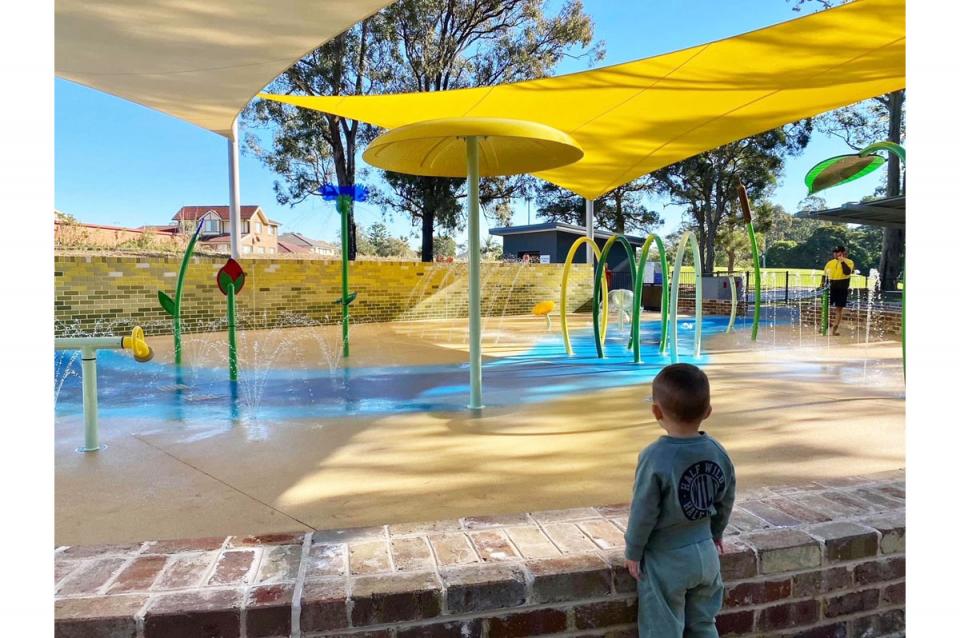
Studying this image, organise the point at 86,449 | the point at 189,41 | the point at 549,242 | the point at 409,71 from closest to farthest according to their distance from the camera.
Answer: the point at 86,449
the point at 189,41
the point at 409,71
the point at 549,242

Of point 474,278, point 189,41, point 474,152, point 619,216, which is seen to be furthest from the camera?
point 619,216

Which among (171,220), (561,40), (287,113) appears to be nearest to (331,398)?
(287,113)

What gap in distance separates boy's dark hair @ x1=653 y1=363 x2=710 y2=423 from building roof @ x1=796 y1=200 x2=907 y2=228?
A: 14.2 metres

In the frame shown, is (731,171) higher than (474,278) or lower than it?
higher

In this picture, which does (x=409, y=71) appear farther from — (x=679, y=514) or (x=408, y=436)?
(x=679, y=514)

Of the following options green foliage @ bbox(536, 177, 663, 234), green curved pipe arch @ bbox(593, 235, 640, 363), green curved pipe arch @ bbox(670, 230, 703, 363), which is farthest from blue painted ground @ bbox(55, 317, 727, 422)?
green foliage @ bbox(536, 177, 663, 234)

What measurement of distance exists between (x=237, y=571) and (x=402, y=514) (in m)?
0.91

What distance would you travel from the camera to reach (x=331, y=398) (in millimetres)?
5410

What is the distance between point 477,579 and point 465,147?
178 inches

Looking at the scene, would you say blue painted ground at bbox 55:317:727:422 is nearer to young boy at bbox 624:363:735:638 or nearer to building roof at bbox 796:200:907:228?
young boy at bbox 624:363:735:638

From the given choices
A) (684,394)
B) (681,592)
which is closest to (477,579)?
(681,592)

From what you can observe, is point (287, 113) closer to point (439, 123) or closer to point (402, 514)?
point (439, 123)

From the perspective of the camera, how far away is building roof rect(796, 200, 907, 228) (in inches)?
528

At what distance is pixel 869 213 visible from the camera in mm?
14336
